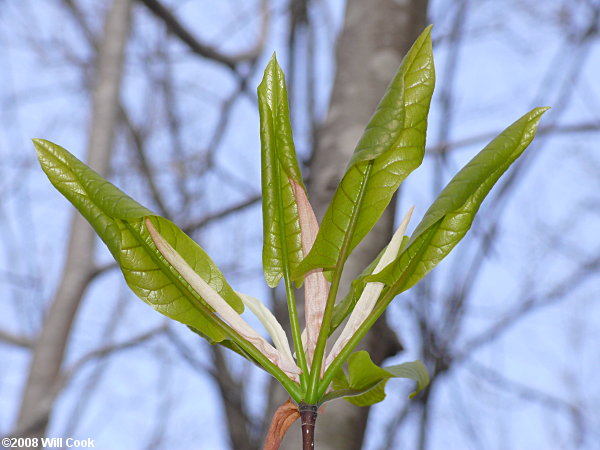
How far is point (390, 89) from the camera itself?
0.50 m

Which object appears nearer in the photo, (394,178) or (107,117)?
(394,178)

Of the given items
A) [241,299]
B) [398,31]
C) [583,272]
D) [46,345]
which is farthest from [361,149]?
[583,272]

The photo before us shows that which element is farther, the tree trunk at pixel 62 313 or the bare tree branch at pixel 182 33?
the tree trunk at pixel 62 313

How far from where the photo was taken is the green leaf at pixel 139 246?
502 millimetres

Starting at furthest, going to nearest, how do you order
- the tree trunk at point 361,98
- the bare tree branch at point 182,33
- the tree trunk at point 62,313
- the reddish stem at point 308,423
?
1. the tree trunk at point 62,313
2. the bare tree branch at point 182,33
3. the tree trunk at point 361,98
4. the reddish stem at point 308,423

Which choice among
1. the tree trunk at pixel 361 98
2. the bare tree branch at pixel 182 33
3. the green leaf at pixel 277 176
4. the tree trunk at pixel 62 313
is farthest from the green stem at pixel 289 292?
the tree trunk at pixel 62 313

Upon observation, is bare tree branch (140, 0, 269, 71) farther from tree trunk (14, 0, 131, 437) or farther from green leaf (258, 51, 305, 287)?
green leaf (258, 51, 305, 287)

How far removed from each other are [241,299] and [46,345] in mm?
1577

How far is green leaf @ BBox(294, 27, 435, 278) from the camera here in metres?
0.52

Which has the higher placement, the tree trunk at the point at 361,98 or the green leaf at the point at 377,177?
the tree trunk at the point at 361,98

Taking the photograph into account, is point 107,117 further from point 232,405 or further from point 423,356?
point 423,356

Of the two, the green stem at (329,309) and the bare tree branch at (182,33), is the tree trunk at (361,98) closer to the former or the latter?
the green stem at (329,309)

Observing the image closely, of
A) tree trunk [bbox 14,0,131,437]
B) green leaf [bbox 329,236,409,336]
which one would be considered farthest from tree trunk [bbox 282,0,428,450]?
tree trunk [bbox 14,0,131,437]

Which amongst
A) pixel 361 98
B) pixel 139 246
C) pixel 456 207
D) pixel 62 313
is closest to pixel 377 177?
pixel 456 207
